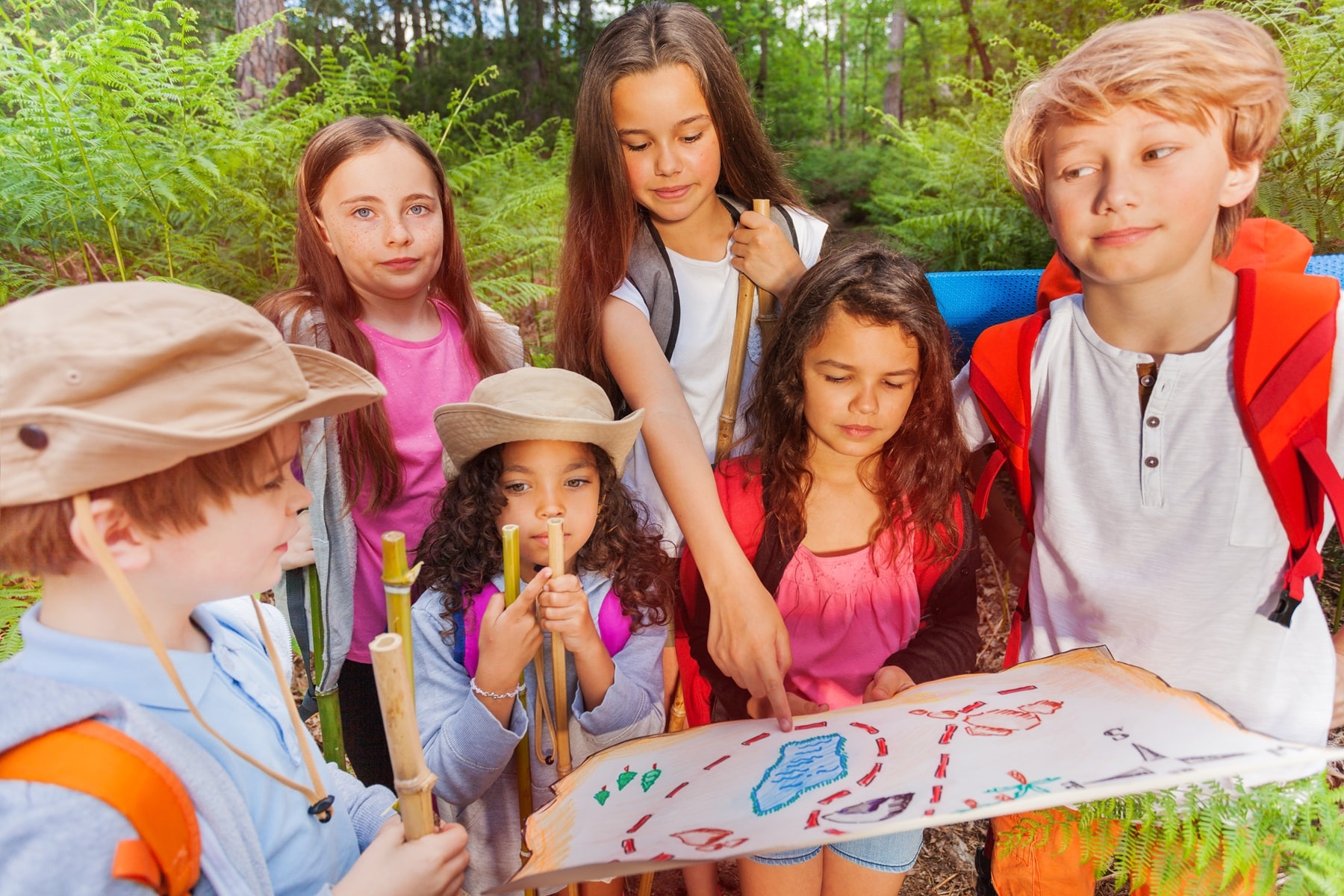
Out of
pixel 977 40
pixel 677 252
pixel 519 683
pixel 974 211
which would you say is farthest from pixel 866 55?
pixel 519 683

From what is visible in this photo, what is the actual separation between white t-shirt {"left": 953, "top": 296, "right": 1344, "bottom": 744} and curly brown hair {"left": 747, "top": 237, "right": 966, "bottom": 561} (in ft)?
0.73

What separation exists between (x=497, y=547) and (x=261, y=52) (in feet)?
17.3

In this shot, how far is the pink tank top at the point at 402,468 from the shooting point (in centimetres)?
206

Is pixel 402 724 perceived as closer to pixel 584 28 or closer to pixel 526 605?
pixel 526 605

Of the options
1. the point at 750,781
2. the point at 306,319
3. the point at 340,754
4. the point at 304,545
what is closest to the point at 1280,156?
the point at 750,781

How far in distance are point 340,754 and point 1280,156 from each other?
3649mm

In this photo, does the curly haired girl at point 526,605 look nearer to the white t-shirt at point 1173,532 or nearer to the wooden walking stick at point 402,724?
the wooden walking stick at point 402,724

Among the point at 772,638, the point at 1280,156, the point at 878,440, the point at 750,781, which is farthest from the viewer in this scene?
the point at 1280,156

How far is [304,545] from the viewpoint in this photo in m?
2.00

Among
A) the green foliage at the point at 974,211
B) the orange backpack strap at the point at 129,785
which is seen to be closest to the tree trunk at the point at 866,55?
the green foliage at the point at 974,211

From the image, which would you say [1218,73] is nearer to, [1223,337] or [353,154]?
[1223,337]

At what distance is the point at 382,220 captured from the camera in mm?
1964

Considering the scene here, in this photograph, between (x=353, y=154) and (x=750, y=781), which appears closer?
(x=750, y=781)

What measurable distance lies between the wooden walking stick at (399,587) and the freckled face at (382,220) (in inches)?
50.8
